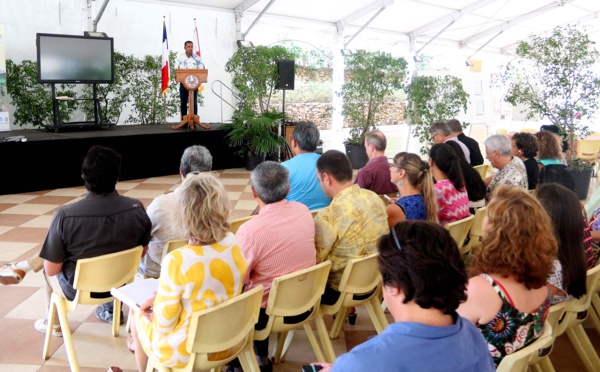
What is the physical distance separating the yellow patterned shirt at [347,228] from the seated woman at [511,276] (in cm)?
93

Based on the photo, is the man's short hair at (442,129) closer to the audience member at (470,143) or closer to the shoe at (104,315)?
the audience member at (470,143)

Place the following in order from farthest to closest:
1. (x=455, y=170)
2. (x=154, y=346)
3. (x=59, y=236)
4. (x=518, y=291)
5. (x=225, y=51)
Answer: (x=225, y=51), (x=455, y=170), (x=59, y=236), (x=154, y=346), (x=518, y=291)

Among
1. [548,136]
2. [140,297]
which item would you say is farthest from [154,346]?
[548,136]

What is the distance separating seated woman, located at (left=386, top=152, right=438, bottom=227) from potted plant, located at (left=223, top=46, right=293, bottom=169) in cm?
583

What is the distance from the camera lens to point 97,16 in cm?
Result: 995

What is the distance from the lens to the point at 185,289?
2.15 meters

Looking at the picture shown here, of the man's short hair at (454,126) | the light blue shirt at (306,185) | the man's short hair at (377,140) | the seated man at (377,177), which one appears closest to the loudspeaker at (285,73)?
the man's short hair at (454,126)

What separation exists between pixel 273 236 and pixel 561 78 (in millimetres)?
6605

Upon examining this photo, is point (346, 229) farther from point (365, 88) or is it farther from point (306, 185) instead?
point (365, 88)

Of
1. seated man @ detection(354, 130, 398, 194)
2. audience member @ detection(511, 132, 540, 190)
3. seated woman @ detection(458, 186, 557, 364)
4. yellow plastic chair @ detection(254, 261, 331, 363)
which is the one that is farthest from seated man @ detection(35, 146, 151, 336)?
audience member @ detection(511, 132, 540, 190)

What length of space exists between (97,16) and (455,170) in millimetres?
8417

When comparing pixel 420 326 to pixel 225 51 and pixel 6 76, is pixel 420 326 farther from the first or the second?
pixel 225 51

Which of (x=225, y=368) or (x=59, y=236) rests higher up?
(x=59, y=236)

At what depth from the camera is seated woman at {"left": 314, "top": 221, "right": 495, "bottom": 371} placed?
1254mm
